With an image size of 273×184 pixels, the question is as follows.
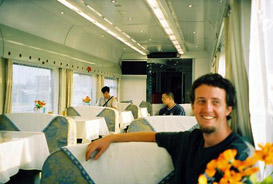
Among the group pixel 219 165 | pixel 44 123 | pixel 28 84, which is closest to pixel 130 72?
pixel 28 84

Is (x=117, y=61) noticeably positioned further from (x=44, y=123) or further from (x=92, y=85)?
(x=44, y=123)

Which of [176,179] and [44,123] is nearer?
[176,179]

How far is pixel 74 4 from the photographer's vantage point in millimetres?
6129

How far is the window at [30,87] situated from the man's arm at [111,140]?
645 centimetres

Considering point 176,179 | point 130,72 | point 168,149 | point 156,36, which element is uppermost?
point 156,36

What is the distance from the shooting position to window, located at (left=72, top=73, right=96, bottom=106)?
1170cm

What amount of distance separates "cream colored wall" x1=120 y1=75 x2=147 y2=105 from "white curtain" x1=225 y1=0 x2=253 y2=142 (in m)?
14.5

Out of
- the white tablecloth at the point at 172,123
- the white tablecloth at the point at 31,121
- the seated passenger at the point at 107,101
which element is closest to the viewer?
the white tablecloth at the point at 172,123

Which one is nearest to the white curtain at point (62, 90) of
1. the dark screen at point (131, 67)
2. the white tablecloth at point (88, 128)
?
the white tablecloth at point (88, 128)

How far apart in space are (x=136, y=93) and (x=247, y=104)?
49.4 ft

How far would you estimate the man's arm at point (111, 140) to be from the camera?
2.05 metres

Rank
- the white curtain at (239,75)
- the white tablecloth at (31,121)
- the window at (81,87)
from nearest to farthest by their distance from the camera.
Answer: the white curtain at (239,75), the white tablecloth at (31,121), the window at (81,87)

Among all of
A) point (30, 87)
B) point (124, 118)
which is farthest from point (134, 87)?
point (30, 87)

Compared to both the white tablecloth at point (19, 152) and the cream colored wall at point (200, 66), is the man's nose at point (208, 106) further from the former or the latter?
the cream colored wall at point (200, 66)
